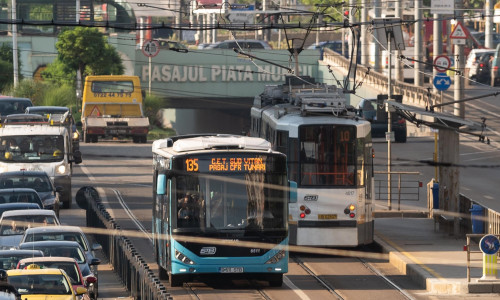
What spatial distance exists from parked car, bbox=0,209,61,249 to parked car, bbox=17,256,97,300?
586 centimetres

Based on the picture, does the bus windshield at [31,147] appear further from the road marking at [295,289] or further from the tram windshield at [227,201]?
the tram windshield at [227,201]

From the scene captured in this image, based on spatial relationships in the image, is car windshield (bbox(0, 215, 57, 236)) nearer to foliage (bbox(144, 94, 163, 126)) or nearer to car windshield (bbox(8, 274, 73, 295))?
car windshield (bbox(8, 274, 73, 295))

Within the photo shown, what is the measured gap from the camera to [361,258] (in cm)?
2934

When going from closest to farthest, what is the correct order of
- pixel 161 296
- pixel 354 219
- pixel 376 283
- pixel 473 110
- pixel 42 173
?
1. pixel 161 296
2. pixel 376 283
3. pixel 354 219
4. pixel 42 173
5. pixel 473 110

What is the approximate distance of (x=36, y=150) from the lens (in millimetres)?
38188

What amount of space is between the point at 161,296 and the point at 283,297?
5789 mm

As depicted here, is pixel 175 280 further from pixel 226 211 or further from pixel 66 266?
→ pixel 66 266

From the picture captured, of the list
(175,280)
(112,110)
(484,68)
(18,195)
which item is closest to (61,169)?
(18,195)

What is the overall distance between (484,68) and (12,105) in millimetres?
25299

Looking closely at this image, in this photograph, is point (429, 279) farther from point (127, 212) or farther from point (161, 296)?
point (127, 212)

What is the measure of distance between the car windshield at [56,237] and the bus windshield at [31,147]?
12934 mm

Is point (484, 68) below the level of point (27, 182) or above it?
above

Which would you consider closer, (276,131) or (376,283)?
(376,283)

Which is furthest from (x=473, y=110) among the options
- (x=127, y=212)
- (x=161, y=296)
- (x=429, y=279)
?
(x=161, y=296)
